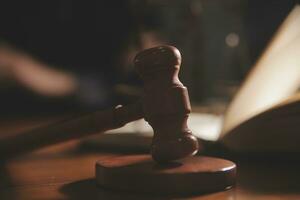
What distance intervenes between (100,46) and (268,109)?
8.48 feet

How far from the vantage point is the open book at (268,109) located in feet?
2.96

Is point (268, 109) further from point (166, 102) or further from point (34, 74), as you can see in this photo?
point (34, 74)

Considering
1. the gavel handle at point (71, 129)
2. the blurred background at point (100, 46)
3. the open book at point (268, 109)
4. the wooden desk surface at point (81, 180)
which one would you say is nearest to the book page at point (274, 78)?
the open book at point (268, 109)

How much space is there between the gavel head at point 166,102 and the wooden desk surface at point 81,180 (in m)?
0.07

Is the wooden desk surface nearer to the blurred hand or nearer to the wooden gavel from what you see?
the wooden gavel

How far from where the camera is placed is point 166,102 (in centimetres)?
78

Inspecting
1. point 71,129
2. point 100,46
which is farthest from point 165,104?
point 100,46

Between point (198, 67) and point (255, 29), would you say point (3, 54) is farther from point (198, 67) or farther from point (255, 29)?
point (255, 29)

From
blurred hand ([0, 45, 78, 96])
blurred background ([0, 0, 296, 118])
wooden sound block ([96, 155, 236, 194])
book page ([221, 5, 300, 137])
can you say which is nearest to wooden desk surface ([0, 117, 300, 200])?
wooden sound block ([96, 155, 236, 194])

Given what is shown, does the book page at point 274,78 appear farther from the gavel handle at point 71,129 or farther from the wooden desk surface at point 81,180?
the gavel handle at point 71,129

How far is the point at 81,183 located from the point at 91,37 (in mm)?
2575

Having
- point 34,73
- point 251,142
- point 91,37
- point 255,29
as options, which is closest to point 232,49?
point 255,29

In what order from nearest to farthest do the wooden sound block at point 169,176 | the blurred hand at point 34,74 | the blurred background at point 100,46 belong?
the wooden sound block at point 169,176
the blurred hand at point 34,74
the blurred background at point 100,46

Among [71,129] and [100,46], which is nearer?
[71,129]
